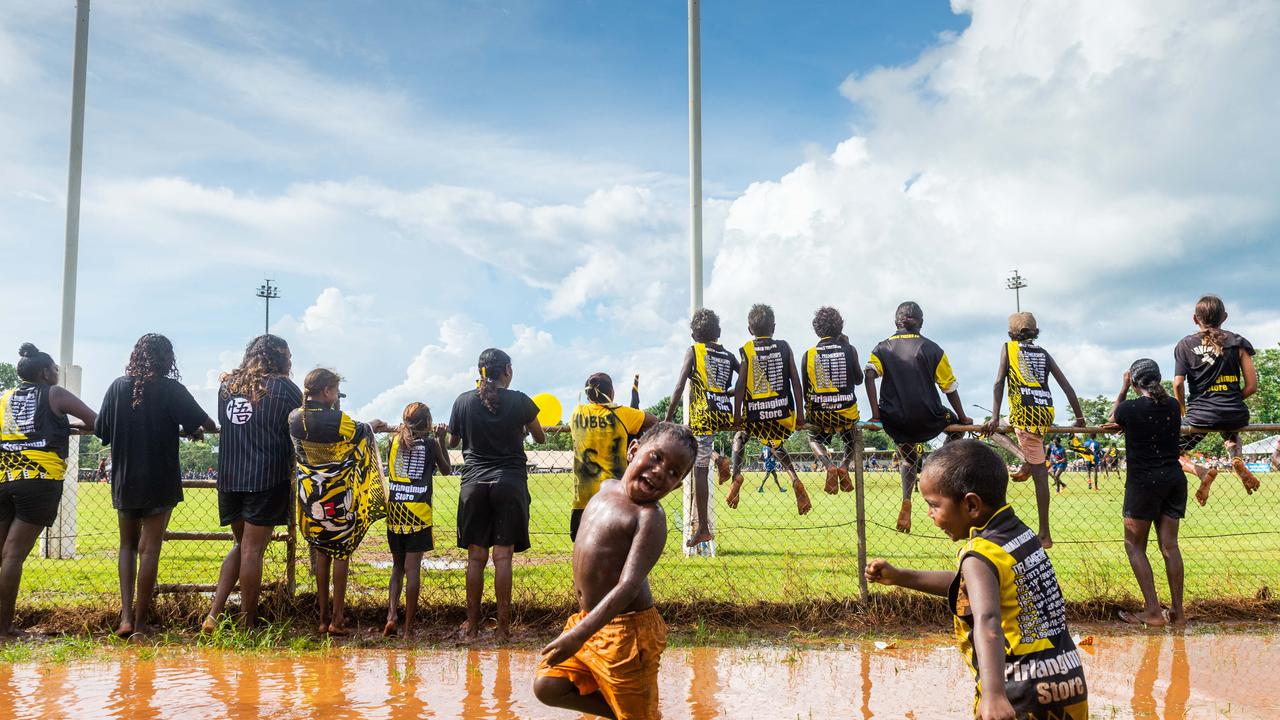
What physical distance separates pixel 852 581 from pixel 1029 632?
6.38m

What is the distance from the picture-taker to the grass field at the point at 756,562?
7895 millimetres

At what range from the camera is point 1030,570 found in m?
2.84

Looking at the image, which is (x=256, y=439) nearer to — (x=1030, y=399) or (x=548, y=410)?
(x=548, y=410)

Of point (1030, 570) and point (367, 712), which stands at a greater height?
point (1030, 570)

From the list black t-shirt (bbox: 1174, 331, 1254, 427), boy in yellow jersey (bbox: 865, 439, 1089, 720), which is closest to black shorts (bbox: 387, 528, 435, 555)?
boy in yellow jersey (bbox: 865, 439, 1089, 720)

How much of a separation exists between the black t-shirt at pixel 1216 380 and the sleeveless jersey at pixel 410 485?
673cm

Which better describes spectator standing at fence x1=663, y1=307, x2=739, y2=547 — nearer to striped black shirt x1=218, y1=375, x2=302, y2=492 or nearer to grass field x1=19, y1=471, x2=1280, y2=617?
grass field x1=19, y1=471, x2=1280, y2=617

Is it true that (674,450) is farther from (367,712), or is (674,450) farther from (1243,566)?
(1243,566)

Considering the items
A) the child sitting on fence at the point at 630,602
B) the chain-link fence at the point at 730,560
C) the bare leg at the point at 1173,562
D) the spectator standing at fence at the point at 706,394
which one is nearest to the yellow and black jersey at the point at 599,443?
the spectator standing at fence at the point at 706,394

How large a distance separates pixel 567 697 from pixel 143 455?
4535 millimetres

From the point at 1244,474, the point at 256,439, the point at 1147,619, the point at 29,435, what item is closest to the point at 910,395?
the point at 1147,619

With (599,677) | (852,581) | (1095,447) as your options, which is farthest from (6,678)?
(1095,447)

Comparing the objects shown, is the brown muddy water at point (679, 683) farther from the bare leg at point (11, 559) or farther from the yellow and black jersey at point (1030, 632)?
the yellow and black jersey at point (1030, 632)

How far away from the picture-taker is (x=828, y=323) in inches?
299
